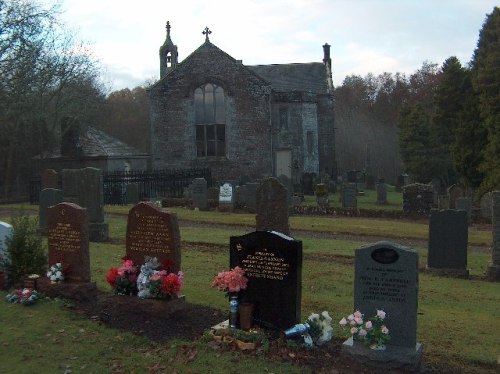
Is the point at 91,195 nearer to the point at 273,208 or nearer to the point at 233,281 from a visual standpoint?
the point at 273,208

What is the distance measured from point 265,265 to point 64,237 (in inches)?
144

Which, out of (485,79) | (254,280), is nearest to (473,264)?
(254,280)

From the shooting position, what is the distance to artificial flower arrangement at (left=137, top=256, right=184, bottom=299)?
7246 mm

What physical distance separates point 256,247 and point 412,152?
36047mm

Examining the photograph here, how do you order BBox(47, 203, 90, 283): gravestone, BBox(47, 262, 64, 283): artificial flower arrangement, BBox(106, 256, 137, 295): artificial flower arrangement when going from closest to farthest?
BBox(106, 256, 137, 295): artificial flower arrangement, BBox(47, 262, 64, 283): artificial flower arrangement, BBox(47, 203, 90, 283): gravestone

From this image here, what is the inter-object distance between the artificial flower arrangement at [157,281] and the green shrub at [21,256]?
240cm

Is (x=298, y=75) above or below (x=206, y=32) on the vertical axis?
below

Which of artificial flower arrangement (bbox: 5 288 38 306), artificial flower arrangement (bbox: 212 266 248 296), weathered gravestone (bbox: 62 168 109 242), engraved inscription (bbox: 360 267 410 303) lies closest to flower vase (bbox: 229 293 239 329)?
artificial flower arrangement (bbox: 212 266 248 296)

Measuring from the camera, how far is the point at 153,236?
7.84 metres

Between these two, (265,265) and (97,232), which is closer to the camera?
(265,265)

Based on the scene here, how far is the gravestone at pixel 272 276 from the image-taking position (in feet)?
21.3

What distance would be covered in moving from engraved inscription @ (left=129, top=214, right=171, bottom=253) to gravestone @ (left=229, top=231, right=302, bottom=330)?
1390mm

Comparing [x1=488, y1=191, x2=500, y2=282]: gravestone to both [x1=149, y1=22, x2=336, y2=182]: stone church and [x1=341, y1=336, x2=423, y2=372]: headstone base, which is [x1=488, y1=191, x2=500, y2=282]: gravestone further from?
[x1=149, y1=22, x2=336, y2=182]: stone church

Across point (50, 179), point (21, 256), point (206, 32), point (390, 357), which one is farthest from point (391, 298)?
point (206, 32)
